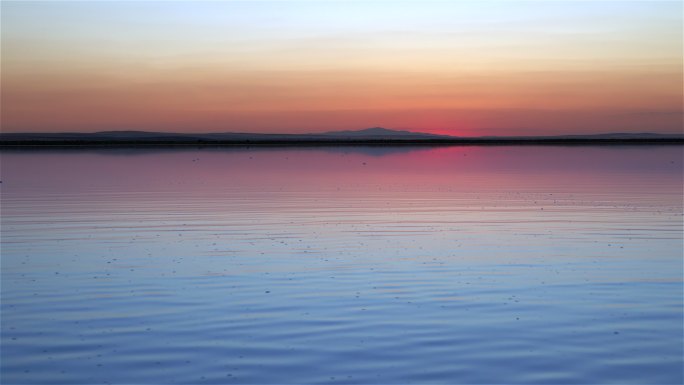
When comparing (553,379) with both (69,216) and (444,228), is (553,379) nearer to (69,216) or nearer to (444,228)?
(444,228)

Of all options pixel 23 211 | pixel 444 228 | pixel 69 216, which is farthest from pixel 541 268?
pixel 23 211

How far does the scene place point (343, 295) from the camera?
12.0 m

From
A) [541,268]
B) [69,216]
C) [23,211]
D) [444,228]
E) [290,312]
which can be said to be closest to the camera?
[290,312]

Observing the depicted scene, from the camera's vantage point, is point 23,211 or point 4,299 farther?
point 23,211

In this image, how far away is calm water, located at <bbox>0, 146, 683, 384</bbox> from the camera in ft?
28.7

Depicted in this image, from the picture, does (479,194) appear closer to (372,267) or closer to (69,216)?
(69,216)

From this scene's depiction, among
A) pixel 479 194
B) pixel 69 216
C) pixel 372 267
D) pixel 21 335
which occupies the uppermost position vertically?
pixel 479 194

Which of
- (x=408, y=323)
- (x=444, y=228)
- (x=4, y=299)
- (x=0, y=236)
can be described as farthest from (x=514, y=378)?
(x=0, y=236)

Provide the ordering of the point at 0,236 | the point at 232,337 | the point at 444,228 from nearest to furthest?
the point at 232,337 → the point at 0,236 → the point at 444,228

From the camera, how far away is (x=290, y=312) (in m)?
11.0

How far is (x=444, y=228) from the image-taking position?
1994 centimetres

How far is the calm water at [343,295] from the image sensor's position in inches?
344

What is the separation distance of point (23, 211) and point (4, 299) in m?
13.4

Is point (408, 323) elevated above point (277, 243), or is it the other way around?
point (277, 243)
